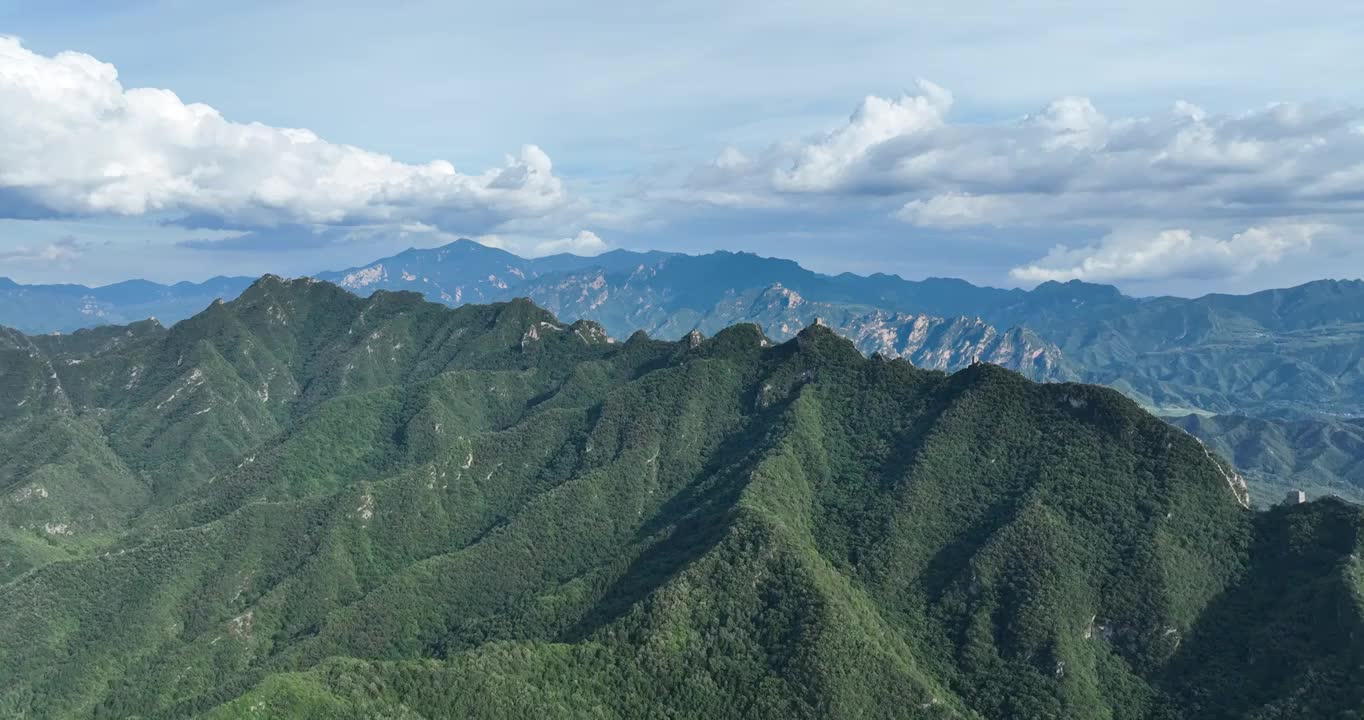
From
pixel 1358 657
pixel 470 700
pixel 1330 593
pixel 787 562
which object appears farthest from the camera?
pixel 787 562

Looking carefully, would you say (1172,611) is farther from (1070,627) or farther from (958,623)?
(958,623)

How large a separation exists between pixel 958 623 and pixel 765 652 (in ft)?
150

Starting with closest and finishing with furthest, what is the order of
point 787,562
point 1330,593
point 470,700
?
point 470,700
point 1330,593
point 787,562

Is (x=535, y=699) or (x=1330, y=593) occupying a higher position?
(x=1330, y=593)

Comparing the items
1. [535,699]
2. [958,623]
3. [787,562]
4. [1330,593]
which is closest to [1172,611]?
[1330,593]

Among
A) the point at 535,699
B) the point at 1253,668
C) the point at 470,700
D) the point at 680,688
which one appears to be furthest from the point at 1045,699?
the point at 470,700

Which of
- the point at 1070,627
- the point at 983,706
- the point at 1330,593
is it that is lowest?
the point at 983,706

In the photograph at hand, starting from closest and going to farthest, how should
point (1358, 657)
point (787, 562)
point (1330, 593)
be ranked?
point (1358, 657) → point (1330, 593) → point (787, 562)

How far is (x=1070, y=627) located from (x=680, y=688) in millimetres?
81569

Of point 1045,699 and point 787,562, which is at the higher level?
point 787,562

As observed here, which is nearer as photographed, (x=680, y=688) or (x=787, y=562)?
(x=680, y=688)

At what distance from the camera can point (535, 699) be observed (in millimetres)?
157000

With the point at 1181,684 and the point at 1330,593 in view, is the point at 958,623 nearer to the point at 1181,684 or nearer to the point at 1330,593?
the point at 1181,684

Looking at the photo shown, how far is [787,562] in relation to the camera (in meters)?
190
